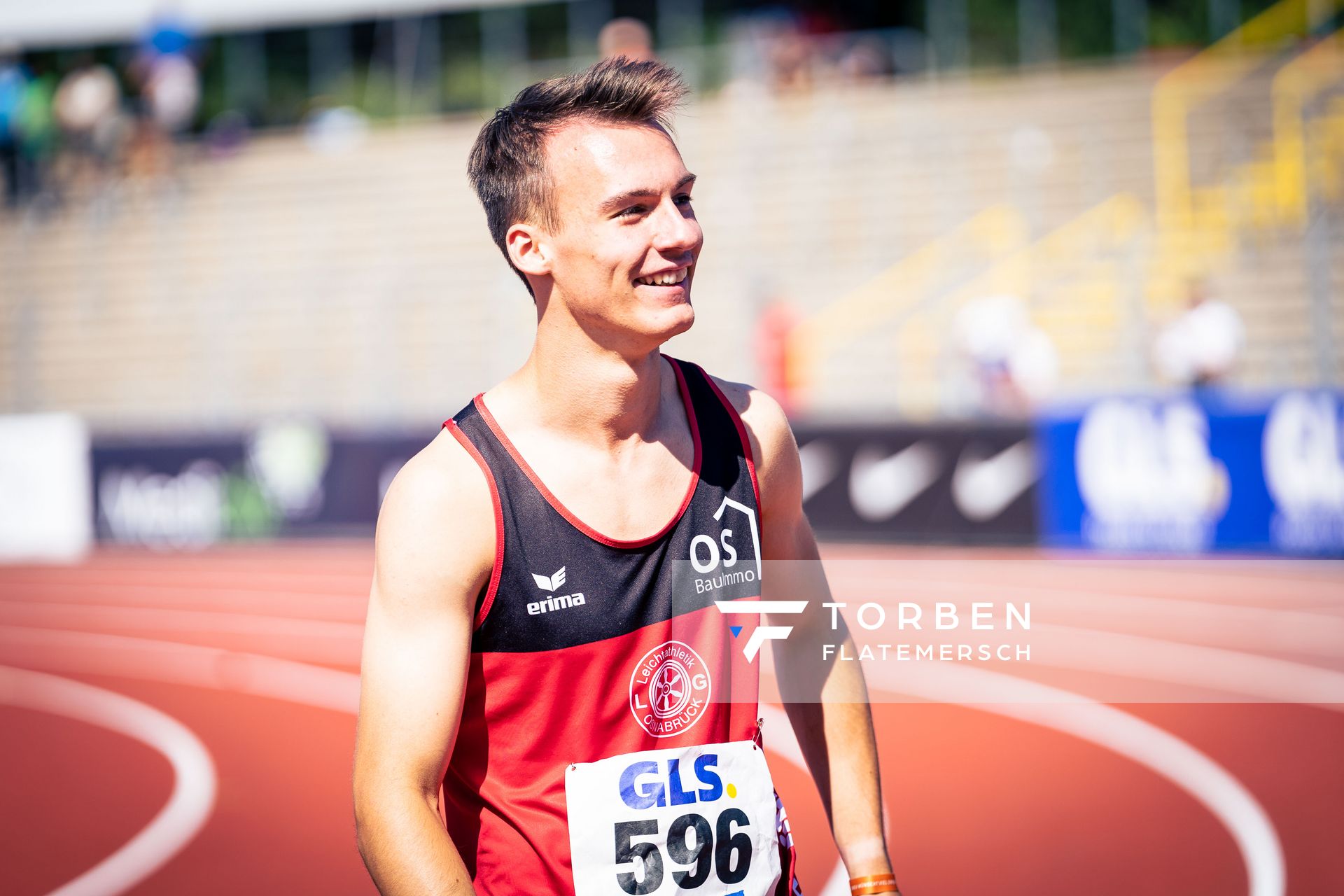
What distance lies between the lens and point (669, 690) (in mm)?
2400

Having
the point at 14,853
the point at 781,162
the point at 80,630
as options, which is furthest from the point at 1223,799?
the point at 781,162

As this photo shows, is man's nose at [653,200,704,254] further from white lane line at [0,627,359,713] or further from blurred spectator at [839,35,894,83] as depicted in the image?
blurred spectator at [839,35,894,83]

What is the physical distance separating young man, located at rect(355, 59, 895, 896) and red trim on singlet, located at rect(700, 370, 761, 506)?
15mm

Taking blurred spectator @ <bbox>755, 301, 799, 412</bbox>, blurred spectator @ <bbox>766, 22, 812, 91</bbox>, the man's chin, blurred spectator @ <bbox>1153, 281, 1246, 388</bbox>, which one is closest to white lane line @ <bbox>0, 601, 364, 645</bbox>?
blurred spectator @ <bbox>755, 301, 799, 412</bbox>

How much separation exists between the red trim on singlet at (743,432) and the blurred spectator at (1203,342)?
1017cm

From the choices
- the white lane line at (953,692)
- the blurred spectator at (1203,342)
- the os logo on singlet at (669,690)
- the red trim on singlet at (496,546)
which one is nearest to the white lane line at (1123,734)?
Result: the white lane line at (953,692)

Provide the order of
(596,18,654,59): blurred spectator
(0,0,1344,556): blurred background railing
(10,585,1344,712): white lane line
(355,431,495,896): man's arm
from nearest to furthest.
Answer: (355,431,495,896): man's arm → (10,585,1344,712): white lane line → (0,0,1344,556): blurred background railing → (596,18,654,59): blurred spectator

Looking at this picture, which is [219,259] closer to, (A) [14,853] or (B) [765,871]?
(A) [14,853]

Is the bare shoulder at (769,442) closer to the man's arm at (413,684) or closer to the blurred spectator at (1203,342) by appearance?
the man's arm at (413,684)

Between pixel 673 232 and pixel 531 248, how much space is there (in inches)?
10.6

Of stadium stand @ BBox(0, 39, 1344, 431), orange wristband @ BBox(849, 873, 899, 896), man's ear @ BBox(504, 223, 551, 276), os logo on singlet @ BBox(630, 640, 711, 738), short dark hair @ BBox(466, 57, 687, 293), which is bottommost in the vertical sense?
orange wristband @ BBox(849, 873, 899, 896)

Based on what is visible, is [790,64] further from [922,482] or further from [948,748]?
[948,748]

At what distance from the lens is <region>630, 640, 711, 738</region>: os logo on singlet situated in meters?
2.37

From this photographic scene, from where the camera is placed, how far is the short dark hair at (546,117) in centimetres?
231
